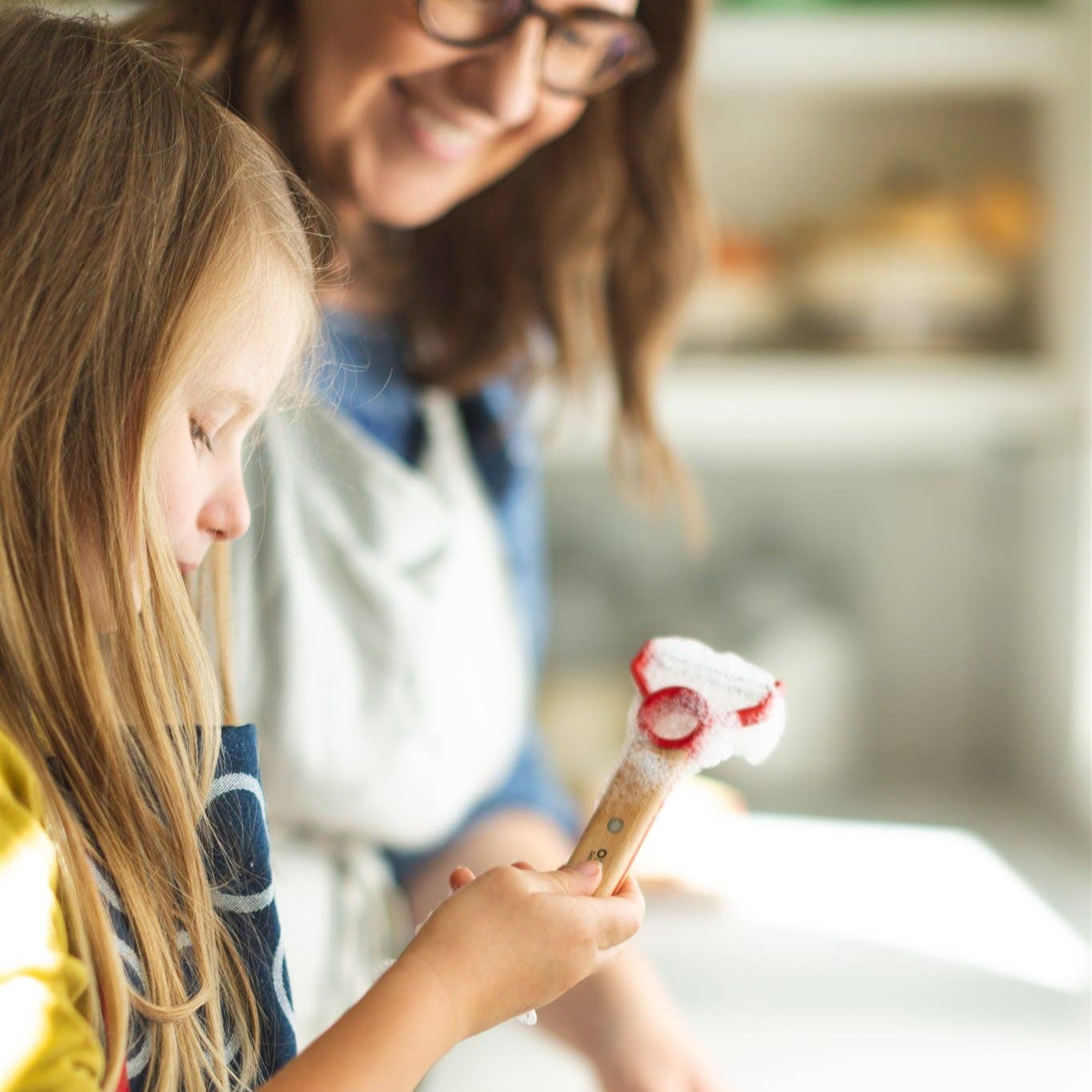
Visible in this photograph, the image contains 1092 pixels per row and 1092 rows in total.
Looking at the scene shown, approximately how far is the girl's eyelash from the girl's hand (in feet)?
0.63

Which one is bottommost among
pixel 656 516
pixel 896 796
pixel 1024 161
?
pixel 896 796

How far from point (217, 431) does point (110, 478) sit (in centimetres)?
5

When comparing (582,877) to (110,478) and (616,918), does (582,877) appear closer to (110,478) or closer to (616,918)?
(616,918)

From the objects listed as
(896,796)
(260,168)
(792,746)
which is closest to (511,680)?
(260,168)

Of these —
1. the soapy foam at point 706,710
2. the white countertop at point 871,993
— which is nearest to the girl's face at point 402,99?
the soapy foam at point 706,710

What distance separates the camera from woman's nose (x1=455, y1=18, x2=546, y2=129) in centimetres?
61

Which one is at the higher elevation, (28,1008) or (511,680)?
(28,1008)

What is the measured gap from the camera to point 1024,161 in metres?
1.58

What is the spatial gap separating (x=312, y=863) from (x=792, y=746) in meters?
0.91

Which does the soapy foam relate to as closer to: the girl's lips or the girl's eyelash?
the girl's eyelash

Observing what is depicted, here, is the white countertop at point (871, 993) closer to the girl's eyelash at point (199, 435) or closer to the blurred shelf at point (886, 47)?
the girl's eyelash at point (199, 435)

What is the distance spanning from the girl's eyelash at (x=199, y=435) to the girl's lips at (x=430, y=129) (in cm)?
23

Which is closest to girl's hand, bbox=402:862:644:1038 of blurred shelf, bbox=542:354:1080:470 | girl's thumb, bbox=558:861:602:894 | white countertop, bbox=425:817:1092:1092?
girl's thumb, bbox=558:861:602:894

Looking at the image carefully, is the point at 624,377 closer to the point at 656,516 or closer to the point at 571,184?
the point at 571,184
